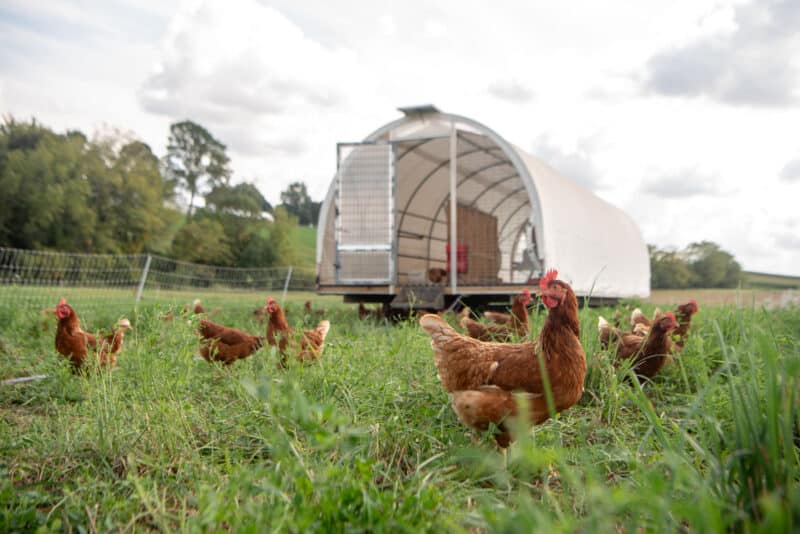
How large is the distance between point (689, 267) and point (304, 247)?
28.8 meters

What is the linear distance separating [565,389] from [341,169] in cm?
829

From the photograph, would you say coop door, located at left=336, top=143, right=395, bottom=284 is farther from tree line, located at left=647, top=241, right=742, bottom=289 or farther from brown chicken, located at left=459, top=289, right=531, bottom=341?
tree line, located at left=647, top=241, right=742, bottom=289

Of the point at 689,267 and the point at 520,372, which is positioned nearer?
the point at 520,372

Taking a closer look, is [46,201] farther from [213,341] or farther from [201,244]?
[213,341]

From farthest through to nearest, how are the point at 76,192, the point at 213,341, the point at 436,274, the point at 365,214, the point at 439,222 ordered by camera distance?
the point at 76,192 < the point at 439,222 < the point at 436,274 < the point at 365,214 < the point at 213,341

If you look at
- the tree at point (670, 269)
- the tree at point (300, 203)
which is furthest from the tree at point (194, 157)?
the tree at point (670, 269)

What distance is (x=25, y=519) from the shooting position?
1.80 meters

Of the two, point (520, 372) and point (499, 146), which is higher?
point (499, 146)

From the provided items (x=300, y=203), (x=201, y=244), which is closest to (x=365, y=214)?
(x=201, y=244)

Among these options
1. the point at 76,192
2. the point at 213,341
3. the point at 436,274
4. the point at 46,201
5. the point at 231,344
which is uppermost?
the point at 76,192

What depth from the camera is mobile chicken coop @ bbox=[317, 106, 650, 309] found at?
9438 mm

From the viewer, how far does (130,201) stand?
33656mm

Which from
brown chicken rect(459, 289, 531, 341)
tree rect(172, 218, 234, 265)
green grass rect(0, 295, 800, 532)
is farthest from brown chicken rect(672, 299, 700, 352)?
tree rect(172, 218, 234, 265)

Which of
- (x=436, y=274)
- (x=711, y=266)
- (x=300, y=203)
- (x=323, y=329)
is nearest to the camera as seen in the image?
(x=323, y=329)
